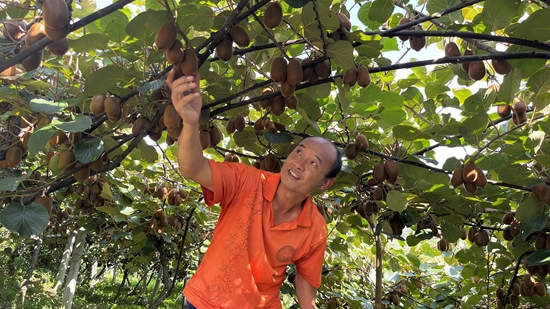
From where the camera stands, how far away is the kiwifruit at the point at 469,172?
1716mm

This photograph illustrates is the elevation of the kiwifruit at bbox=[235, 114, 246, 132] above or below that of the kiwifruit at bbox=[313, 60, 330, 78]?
above

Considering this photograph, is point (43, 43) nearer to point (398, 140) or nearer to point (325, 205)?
point (398, 140)

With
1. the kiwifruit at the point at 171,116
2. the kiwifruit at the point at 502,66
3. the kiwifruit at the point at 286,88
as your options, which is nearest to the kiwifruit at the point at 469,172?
the kiwifruit at the point at 502,66

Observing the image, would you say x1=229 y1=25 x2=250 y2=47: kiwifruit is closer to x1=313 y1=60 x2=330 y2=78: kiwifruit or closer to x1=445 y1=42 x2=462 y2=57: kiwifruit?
x1=313 y1=60 x2=330 y2=78: kiwifruit

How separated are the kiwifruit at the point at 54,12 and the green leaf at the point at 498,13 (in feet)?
3.70

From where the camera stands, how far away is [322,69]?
1.40 metres

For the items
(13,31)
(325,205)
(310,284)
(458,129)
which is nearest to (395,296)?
(325,205)

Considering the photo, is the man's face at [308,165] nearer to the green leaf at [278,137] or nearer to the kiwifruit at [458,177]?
the green leaf at [278,137]

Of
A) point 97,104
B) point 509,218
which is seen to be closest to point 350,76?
point 97,104

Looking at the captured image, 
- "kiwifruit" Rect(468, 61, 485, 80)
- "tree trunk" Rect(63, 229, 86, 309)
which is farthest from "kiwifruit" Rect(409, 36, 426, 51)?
"tree trunk" Rect(63, 229, 86, 309)

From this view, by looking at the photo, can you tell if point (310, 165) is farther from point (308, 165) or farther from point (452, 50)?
point (452, 50)

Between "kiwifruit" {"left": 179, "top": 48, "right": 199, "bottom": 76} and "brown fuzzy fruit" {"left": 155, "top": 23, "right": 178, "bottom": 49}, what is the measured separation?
6 centimetres

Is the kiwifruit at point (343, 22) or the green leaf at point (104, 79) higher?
the kiwifruit at point (343, 22)

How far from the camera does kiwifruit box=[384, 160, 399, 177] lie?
5.92ft
